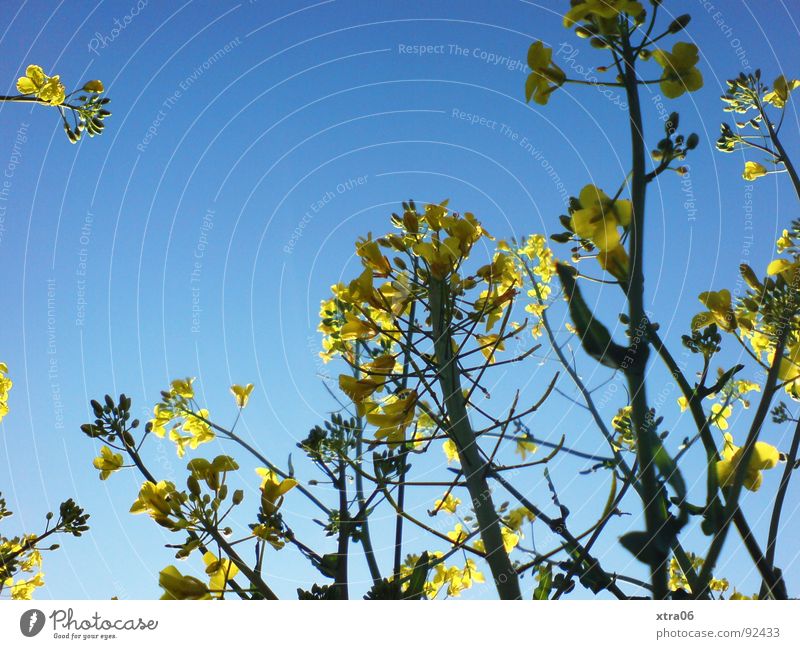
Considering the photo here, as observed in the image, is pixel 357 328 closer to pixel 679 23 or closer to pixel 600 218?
pixel 600 218

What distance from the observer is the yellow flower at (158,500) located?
69 cm

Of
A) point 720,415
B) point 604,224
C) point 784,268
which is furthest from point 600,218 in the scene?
point 784,268

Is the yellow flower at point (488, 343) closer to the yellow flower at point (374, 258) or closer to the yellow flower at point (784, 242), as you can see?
the yellow flower at point (374, 258)

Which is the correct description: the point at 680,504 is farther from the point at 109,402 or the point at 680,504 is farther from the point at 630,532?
the point at 109,402

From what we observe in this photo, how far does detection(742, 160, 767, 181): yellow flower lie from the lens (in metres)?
1.06

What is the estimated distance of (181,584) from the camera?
2.36 feet

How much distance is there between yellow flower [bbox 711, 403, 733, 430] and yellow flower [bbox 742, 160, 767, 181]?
455 millimetres

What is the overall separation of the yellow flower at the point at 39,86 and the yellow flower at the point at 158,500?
77 cm

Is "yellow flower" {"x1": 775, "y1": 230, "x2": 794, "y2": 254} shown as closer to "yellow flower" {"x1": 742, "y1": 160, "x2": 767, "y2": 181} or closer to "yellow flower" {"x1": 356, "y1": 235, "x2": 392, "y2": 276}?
"yellow flower" {"x1": 742, "y1": 160, "x2": 767, "y2": 181}

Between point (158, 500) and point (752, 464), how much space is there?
0.68 m

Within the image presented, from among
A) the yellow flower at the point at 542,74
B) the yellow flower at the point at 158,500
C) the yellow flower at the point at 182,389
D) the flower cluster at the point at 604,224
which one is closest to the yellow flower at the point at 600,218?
the flower cluster at the point at 604,224

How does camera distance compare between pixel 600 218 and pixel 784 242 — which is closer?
pixel 600 218
